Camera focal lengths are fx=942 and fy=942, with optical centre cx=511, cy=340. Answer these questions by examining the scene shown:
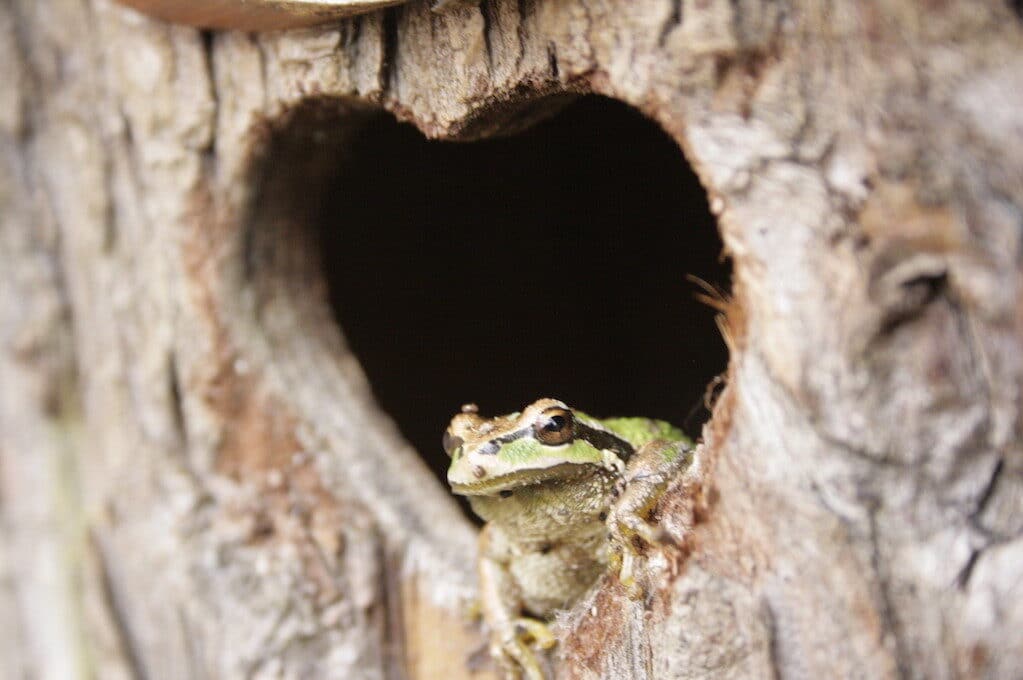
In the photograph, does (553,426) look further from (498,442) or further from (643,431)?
(643,431)

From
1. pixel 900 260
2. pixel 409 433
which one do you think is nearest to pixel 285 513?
pixel 409 433

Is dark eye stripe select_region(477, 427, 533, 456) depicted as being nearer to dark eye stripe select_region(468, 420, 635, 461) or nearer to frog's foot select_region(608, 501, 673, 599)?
dark eye stripe select_region(468, 420, 635, 461)

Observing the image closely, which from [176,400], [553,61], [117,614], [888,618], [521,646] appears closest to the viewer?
[888,618]

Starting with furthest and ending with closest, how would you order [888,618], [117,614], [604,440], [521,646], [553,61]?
[117,614]
[521,646]
[604,440]
[553,61]
[888,618]

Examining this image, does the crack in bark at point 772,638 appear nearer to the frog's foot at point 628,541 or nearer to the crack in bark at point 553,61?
the frog's foot at point 628,541

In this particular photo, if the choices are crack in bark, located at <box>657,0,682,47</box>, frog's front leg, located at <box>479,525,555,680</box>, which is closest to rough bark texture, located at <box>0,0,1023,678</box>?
crack in bark, located at <box>657,0,682,47</box>

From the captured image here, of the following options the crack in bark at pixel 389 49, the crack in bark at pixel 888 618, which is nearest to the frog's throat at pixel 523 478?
the crack in bark at pixel 888 618

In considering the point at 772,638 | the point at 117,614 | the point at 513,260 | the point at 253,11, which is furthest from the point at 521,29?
the point at 117,614
